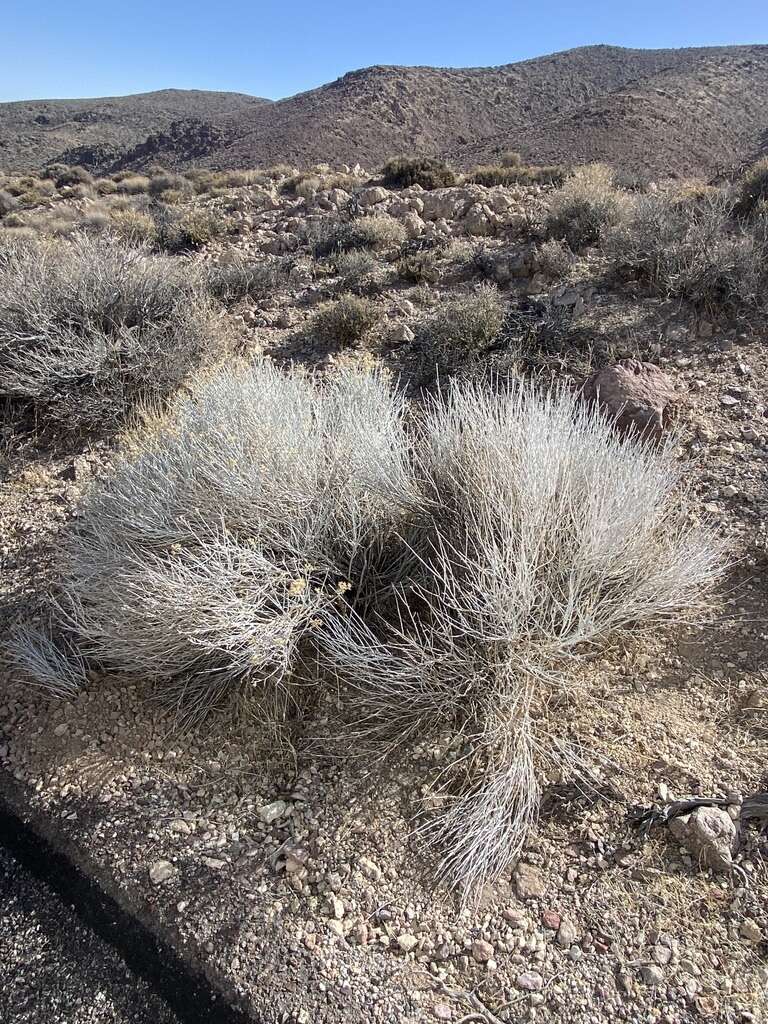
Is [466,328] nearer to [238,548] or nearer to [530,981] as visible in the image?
[238,548]

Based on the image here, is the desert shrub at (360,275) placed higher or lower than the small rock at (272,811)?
higher

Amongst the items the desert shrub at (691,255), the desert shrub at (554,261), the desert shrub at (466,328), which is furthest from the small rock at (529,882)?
the desert shrub at (554,261)

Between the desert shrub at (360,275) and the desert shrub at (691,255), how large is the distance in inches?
94.1

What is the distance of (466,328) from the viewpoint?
504cm

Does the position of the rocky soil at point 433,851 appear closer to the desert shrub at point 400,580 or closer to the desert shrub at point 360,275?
the desert shrub at point 400,580

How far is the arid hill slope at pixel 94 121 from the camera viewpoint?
31.3 meters

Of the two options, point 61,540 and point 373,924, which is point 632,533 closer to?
point 373,924

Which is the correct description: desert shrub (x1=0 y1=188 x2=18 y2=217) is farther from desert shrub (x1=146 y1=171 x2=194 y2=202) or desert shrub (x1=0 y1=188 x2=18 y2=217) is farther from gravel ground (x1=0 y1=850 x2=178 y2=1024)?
gravel ground (x1=0 y1=850 x2=178 y2=1024)

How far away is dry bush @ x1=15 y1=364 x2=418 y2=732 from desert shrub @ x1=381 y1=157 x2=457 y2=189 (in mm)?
9123

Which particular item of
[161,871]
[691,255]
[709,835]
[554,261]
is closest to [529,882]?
[709,835]

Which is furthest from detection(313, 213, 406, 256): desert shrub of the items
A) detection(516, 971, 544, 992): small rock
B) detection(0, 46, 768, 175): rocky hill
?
detection(0, 46, 768, 175): rocky hill

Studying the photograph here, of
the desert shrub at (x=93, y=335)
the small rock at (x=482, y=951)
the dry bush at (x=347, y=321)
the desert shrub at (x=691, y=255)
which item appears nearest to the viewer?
the small rock at (x=482, y=951)

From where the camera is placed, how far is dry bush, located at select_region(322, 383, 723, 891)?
2127mm

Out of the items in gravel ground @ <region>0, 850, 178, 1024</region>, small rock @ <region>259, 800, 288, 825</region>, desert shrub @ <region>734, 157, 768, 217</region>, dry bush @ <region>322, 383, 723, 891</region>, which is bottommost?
gravel ground @ <region>0, 850, 178, 1024</region>
